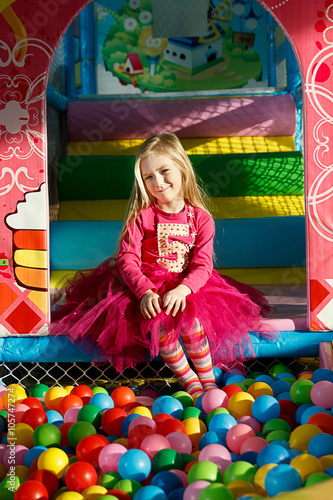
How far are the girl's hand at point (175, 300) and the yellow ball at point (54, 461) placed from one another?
56cm

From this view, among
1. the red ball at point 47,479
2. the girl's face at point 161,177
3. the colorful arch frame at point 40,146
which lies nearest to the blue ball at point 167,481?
the red ball at point 47,479

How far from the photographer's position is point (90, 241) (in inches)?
106

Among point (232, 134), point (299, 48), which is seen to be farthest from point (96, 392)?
point (232, 134)

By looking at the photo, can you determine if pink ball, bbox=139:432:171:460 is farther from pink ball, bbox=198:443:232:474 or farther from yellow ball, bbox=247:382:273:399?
yellow ball, bbox=247:382:273:399

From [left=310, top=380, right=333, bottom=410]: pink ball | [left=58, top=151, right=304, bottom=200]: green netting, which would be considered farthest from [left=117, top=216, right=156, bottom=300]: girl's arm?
[left=58, top=151, right=304, bottom=200]: green netting

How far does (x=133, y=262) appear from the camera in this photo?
183 cm

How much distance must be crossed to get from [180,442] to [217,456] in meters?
0.13

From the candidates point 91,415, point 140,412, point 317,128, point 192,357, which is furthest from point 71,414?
point 317,128

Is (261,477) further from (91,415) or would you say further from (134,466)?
(91,415)

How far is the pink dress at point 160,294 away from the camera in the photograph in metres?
1.72

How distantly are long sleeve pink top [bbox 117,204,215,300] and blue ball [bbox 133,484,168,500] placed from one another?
33.5 inches

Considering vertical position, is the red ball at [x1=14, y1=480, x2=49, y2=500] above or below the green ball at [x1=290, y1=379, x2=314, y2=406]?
below

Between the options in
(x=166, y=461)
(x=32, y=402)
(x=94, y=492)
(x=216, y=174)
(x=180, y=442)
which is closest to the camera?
(x=94, y=492)

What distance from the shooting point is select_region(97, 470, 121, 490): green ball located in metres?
1.15
